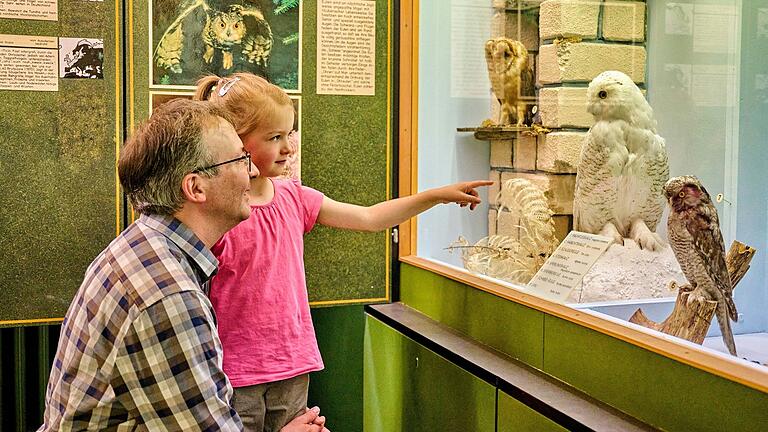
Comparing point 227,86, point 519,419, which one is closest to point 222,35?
point 227,86

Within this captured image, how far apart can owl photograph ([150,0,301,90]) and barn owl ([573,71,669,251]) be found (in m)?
1.11

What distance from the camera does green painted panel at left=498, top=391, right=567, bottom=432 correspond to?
183 centimetres

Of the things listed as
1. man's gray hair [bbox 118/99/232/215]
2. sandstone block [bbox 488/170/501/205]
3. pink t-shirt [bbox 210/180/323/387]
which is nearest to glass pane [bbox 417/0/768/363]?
sandstone block [bbox 488/170/501/205]

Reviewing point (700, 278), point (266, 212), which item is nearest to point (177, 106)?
point (266, 212)

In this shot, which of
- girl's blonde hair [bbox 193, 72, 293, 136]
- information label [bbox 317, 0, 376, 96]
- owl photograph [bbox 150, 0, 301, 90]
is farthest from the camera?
information label [bbox 317, 0, 376, 96]

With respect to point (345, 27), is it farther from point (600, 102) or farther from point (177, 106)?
point (177, 106)

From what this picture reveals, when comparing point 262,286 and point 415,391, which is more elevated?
point 262,286

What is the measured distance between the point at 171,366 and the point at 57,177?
1.60 m

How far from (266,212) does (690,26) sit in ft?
3.59

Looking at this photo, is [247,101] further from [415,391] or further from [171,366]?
[415,391]

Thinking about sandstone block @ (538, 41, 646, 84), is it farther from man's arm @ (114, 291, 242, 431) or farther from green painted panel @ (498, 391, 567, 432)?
man's arm @ (114, 291, 242, 431)

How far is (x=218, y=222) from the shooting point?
1542 mm

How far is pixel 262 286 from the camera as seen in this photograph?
83.4 inches

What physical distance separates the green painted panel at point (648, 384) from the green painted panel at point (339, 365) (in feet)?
3.70
